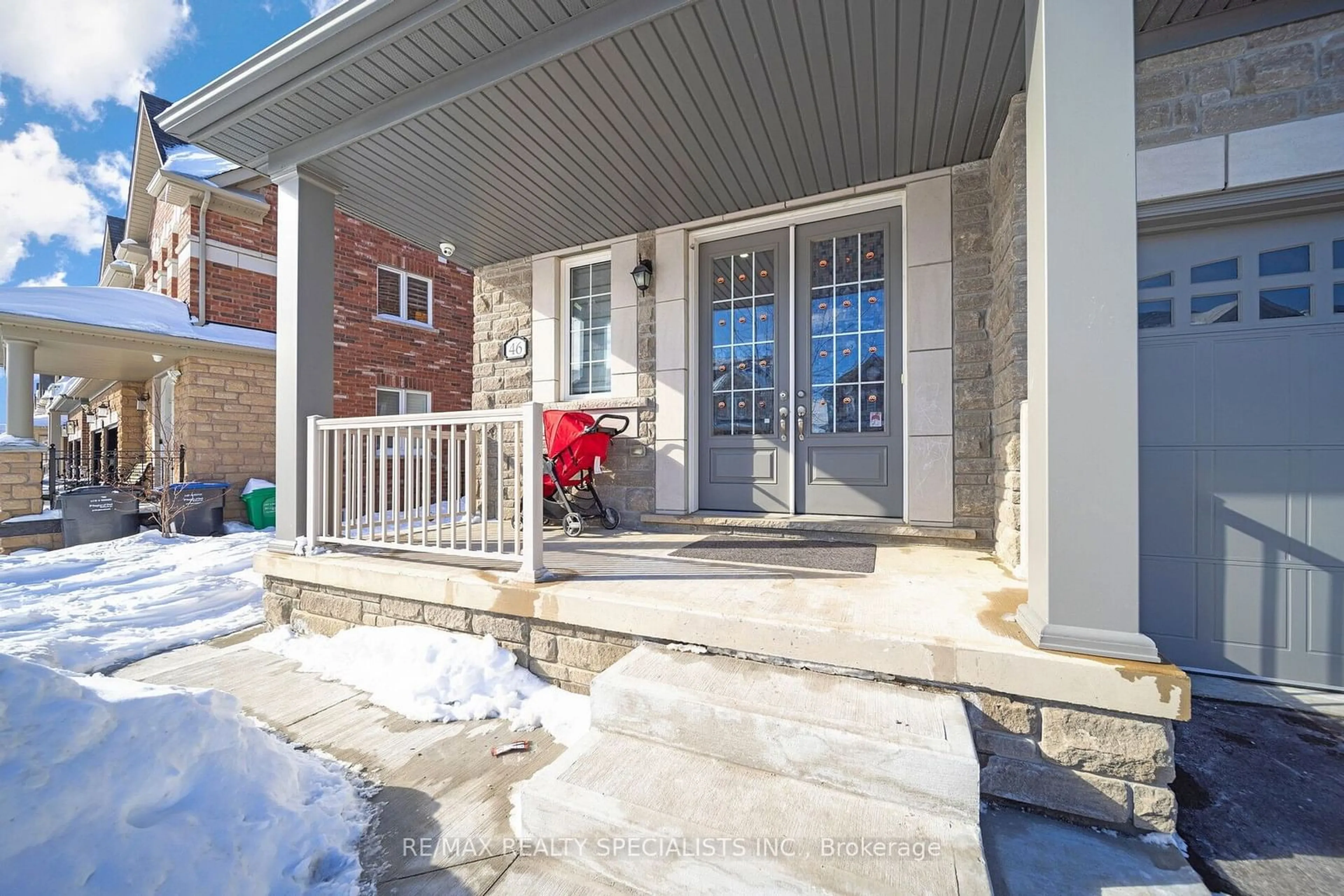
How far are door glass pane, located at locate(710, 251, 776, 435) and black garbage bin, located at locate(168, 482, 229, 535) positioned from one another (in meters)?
6.83

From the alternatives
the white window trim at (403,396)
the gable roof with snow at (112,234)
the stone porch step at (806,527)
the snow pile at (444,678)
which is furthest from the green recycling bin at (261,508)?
the gable roof with snow at (112,234)

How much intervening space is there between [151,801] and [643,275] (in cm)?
383

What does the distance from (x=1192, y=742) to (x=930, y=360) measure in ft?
7.23

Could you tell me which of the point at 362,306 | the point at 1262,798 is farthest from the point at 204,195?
the point at 1262,798

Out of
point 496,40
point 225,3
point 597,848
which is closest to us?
point 597,848

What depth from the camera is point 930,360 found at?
3.34 metres

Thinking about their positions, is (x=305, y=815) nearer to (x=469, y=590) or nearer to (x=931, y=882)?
(x=469, y=590)

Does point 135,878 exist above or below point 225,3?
below

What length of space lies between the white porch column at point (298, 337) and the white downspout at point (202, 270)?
5.77 m

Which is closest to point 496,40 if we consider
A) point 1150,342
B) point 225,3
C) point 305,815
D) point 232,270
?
point 305,815

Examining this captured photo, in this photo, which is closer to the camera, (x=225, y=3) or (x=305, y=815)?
(x=305, y=815)

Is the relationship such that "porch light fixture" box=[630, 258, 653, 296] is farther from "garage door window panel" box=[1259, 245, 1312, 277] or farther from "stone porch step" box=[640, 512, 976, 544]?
"garage door window panel" box=[1259, 245, 1312, 277]

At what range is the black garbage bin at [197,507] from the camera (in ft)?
21.3

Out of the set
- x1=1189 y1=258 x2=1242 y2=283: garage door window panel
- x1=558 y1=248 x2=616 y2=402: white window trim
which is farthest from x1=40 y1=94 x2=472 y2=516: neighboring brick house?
x1=1189 y1=258 x2=1242 y2=283: garage door window panel
